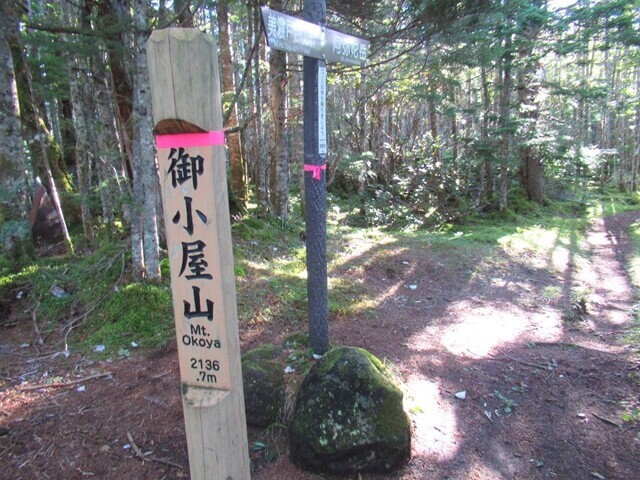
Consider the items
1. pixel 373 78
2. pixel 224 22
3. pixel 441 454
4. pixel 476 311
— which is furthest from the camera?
pixel 373 78

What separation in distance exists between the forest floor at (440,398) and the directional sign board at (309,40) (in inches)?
121

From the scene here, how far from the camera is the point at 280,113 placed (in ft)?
28.6

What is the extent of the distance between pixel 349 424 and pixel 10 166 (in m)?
5.47

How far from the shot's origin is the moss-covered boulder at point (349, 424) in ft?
9.56

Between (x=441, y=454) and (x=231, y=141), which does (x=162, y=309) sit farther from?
(x=231, y=141)

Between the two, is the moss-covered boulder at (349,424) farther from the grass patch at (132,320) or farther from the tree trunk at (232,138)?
the tree trunk at (232,138)

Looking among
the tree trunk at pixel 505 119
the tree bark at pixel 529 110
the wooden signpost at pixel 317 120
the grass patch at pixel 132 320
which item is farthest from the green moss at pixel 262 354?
the tree bark at pixel 529 110

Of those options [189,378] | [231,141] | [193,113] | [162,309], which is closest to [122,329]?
[162,309]

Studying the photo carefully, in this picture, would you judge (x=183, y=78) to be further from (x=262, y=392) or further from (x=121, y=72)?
(x=121, y=72)

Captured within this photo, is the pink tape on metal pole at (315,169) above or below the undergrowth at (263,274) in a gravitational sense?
above

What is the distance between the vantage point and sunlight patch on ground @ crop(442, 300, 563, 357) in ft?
17.0

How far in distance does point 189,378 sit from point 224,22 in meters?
8.96

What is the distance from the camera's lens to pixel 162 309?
16.4 feet

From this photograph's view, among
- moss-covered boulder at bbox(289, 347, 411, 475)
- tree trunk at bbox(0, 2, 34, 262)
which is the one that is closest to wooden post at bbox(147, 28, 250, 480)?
moss-covered boulder at bbox(289, 347, 411, 475)
